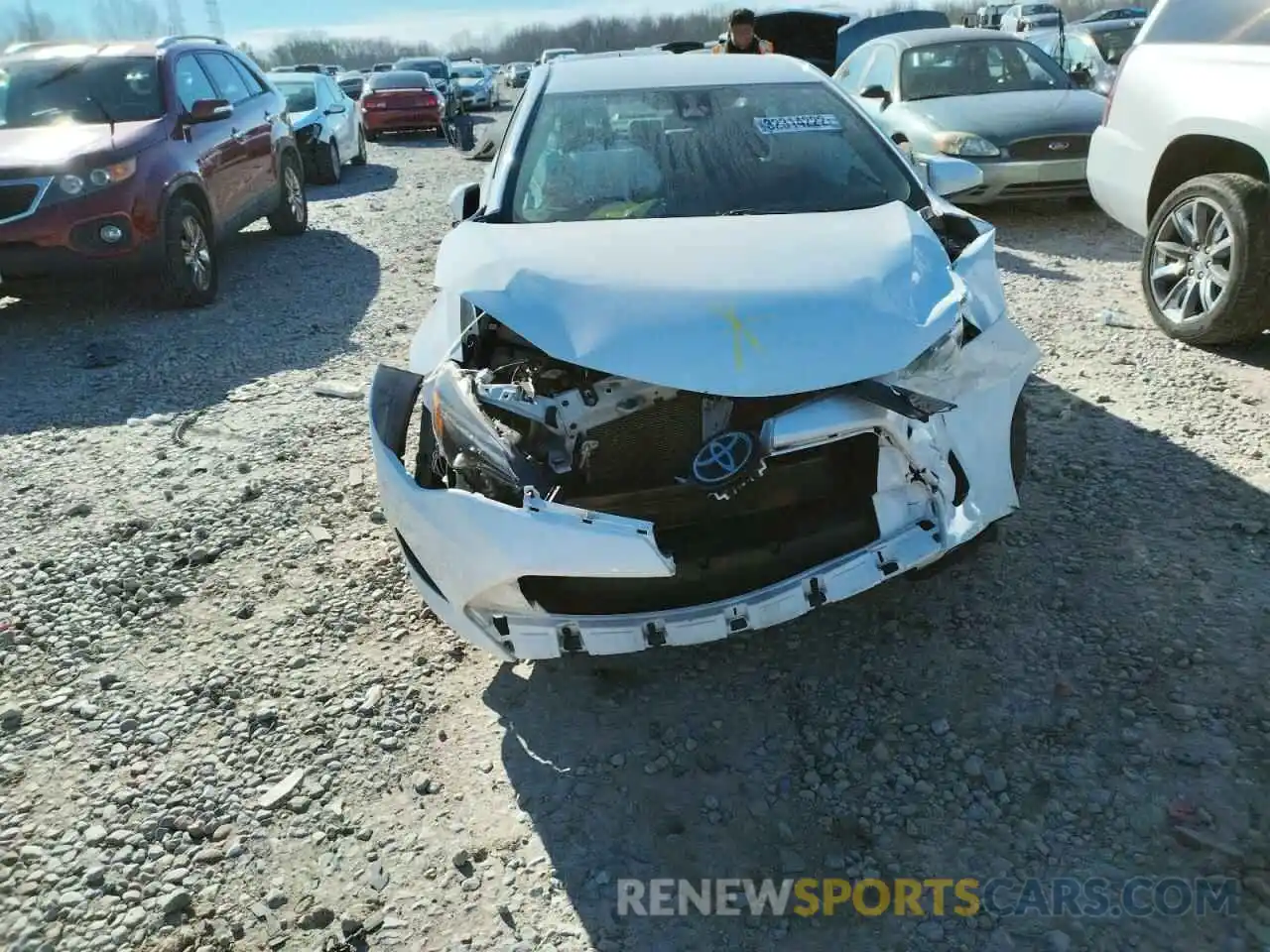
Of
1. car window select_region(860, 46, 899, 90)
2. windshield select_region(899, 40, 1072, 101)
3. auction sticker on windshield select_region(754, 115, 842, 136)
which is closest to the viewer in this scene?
auction sticker on windshield select_region(754, 115, 842, 136)

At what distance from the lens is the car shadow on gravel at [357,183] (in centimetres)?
1205

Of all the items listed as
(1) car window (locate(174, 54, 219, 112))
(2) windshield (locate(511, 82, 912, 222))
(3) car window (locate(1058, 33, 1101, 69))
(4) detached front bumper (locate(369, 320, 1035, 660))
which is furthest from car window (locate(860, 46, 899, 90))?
(4) detached front bumper (locate(369, 320, 1035, 660))

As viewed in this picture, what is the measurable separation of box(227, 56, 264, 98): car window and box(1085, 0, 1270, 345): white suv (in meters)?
7.23

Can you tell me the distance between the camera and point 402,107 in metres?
18.6

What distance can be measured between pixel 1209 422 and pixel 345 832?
3.92 metres

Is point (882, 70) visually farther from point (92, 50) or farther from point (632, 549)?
point (632, 549)

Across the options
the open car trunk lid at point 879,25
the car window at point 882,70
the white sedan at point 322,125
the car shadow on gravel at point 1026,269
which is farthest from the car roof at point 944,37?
the white sedan at point 322,125

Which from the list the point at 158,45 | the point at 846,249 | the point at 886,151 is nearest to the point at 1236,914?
the point at 846,249

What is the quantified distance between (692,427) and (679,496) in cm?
20

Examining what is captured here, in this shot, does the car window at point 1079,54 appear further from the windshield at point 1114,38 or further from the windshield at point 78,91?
the windshield at point 78,91

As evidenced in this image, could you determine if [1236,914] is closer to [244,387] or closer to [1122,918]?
A: [1122,918]

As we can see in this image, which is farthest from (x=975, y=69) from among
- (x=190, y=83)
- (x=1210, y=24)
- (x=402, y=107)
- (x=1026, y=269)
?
(x=402, y=107)

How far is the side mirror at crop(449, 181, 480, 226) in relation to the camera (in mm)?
4188

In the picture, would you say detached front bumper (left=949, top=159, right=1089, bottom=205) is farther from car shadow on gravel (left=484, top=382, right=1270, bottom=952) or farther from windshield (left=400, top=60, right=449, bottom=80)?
windshield (left=400, top=60, right=449, bottom=80)
